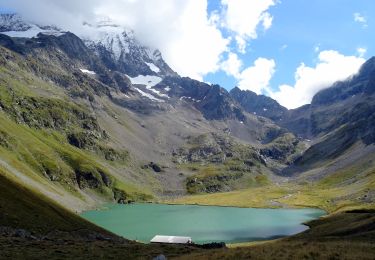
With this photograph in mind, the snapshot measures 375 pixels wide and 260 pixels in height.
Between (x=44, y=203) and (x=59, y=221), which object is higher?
(x=44, y=203)

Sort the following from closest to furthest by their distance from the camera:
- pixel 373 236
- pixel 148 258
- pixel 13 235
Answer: pixel 148 258, pixel 373 236, pixel 13 235

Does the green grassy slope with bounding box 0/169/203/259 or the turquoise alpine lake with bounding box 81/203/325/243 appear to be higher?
the turquoise alpine lake with bounding box 81/203/325/243

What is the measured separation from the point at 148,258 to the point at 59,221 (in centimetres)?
4323

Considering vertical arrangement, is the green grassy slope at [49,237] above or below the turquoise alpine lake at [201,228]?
below

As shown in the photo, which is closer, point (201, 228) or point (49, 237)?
point (49, 237)

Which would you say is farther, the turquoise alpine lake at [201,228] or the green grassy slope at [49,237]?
the turquoise alpine lake at [201,228]

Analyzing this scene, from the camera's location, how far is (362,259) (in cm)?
2625

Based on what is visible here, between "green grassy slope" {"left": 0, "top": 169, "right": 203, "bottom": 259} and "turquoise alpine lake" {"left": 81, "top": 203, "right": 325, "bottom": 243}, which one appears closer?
"green grassy slope" {"left": 0, "top": 169, "right": 203, "bottom": 259}

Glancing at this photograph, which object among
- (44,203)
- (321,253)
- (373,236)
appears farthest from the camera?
(44,203)

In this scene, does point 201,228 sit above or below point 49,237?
above

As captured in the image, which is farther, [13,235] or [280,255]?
[13,235]

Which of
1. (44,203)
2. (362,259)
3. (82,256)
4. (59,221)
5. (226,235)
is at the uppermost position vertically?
(226,235)

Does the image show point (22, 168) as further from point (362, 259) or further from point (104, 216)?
point (362, 259)

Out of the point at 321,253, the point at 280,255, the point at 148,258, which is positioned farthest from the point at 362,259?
the point at 148,258
